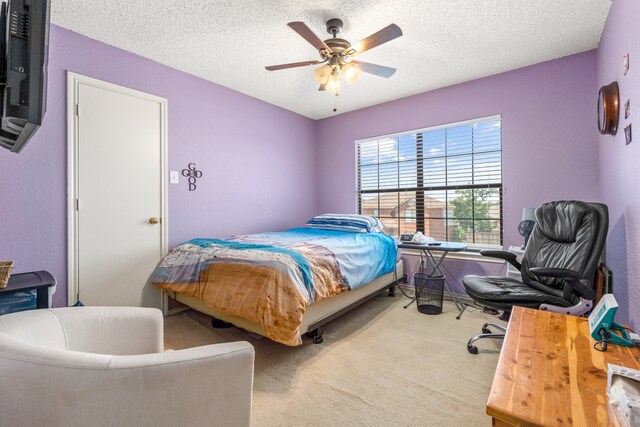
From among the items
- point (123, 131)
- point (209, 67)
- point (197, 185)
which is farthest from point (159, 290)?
point (209, 67)

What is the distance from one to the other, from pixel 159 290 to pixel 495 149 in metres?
3.94

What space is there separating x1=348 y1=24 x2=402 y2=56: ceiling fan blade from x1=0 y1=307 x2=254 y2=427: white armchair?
6.72ft

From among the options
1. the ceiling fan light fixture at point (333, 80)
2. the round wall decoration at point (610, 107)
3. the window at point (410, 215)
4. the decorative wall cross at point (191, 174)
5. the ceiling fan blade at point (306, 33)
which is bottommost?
the window at point (410, 215)

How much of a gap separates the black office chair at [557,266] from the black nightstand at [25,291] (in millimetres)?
3003

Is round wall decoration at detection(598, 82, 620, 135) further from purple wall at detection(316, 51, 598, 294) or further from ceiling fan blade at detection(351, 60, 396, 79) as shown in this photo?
ceiling fan blade at detection(351, 60, 396, 79)

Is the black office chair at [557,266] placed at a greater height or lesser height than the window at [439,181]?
lesser

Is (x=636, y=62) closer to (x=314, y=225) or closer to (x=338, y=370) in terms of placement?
(x=338, y=370)

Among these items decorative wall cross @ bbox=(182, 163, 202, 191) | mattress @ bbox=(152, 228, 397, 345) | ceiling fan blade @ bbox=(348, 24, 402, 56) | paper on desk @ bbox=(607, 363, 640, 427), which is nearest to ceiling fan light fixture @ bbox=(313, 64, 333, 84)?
ceiling fan blade @ bbox=(348, 24, 402, 56)

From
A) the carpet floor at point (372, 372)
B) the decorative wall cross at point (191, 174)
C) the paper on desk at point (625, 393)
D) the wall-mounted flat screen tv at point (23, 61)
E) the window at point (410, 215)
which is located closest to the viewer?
the paper on desk at point (625, 393)

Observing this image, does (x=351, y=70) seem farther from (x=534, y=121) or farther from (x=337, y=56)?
(x=534, y=121)

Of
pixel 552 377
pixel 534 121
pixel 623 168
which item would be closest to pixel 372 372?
pixel 552 377

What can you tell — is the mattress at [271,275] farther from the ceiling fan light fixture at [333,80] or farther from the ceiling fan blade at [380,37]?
the ceiling fan blade at [380,37]

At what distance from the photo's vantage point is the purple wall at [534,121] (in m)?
2.91

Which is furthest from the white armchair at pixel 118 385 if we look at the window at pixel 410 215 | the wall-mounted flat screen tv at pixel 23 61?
the window at pixel 410 215
